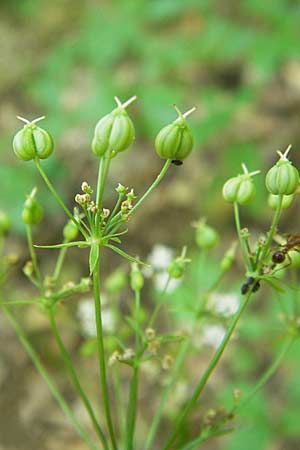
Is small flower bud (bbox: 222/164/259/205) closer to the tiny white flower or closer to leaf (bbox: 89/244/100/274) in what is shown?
leaf (bbox: 89/244/100/274)

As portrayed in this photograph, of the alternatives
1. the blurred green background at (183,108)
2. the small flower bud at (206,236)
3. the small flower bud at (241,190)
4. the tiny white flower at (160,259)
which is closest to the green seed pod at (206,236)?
the small flower bud at (206,236)

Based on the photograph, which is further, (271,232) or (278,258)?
(278,258)

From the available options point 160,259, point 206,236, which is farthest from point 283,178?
point 160,259

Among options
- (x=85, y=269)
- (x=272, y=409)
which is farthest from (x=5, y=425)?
(x=272, y=409)

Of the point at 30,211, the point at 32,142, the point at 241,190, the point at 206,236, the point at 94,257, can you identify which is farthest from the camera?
the point at 206,236

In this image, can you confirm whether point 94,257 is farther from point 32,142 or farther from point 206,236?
point 206,236

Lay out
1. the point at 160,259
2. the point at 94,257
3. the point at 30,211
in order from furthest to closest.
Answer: the point at 160,259
the point at 30,211
the point at 94,257

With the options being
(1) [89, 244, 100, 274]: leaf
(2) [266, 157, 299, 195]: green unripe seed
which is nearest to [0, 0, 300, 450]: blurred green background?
(2) [266, 157, 299, 195]: green unripe seed
